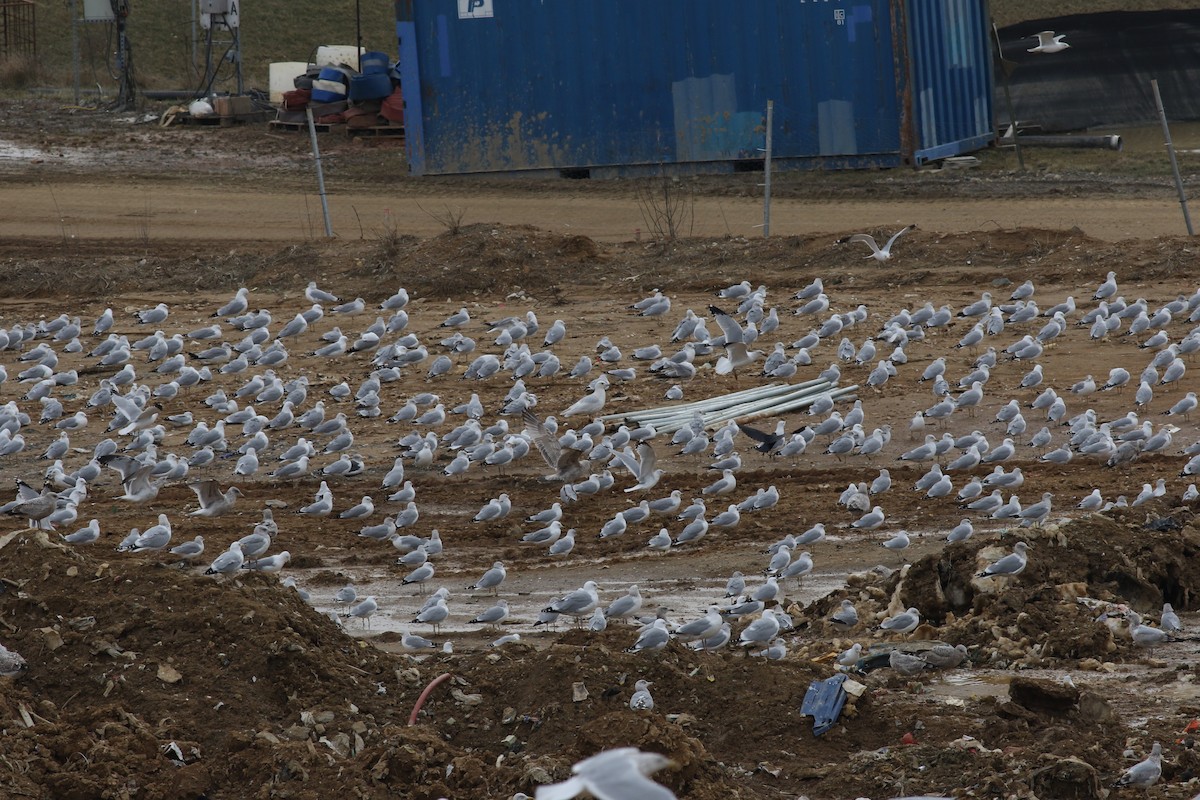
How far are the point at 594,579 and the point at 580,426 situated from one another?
4224 millimetres

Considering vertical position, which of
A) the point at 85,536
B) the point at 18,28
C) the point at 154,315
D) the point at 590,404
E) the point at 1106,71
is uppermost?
the point at 18,28

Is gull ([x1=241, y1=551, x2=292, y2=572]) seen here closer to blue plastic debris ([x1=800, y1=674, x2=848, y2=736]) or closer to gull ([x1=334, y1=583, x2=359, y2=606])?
gull ([x1=334, y1=583, x2=359, y2=606])

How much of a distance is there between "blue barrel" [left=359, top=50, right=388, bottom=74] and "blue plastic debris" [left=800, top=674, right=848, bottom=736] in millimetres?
27579

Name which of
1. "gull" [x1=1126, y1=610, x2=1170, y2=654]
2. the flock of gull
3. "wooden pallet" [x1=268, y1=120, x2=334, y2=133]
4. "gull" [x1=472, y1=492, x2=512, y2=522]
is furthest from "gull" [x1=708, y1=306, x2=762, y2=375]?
"wooden pallet" [x1=268, y1=120, x2=334, y2=133]

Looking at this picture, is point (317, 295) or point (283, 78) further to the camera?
point (283, 78)

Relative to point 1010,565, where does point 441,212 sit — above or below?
above

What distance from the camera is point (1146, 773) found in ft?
23.5

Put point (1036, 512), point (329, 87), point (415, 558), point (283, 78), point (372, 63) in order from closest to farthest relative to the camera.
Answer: point (415, 558) < point (1036, 512) < point (372, 63) < point (329, 87) < point (283, 78)

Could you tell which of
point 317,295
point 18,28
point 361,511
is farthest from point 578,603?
point 18,28

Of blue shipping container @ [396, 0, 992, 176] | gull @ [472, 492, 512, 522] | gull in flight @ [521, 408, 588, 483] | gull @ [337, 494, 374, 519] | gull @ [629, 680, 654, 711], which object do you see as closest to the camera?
gull @ [629, 680, 654, 711]

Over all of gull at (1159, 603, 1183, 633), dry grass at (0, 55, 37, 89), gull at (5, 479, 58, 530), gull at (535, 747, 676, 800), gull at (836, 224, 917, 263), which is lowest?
gull at (1159, 603, 1183, 633)

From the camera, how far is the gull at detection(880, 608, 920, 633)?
386 inches

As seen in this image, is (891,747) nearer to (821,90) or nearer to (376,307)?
(376,307)

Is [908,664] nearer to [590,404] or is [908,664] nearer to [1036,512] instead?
[1036,512]
